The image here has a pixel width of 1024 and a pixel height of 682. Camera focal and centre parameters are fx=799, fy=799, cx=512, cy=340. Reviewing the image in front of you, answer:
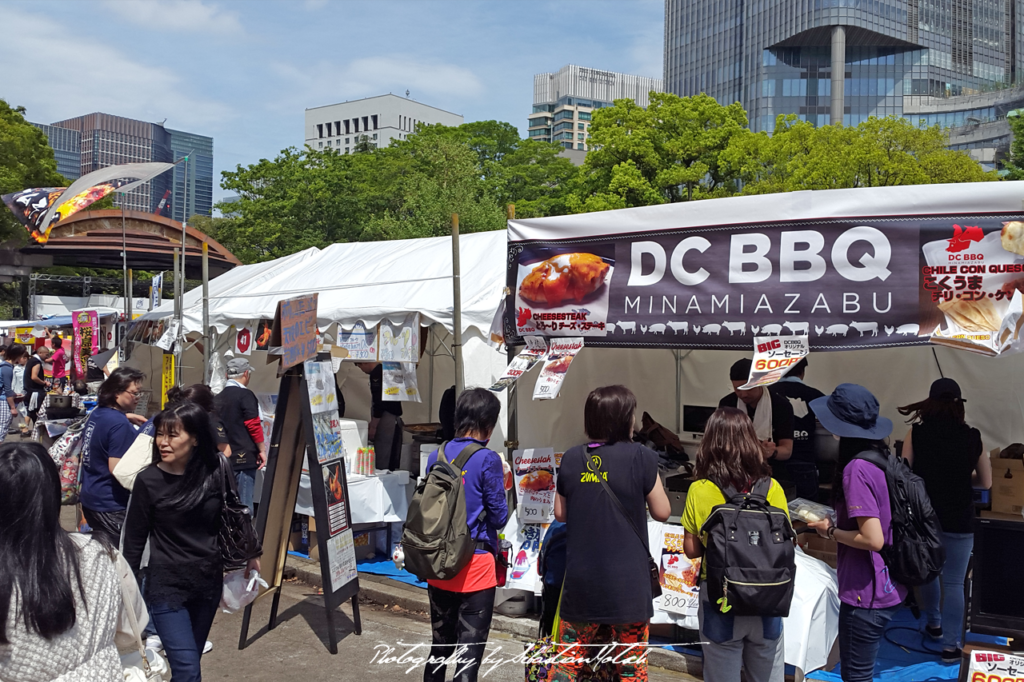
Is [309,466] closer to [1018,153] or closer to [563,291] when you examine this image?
[563,291]

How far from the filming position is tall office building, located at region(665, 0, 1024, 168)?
81500 millimetres

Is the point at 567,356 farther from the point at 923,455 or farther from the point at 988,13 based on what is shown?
the point at 988,13

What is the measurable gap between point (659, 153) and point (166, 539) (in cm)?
3157

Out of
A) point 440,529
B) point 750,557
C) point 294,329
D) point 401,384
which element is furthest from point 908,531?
point 401,384

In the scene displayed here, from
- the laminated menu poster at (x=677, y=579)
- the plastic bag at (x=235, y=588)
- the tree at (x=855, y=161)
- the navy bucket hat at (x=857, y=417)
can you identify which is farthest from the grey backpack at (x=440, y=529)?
the tree at (x=855, y=161)

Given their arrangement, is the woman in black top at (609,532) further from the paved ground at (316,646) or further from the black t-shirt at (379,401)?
the black t-shirt at (379,401)

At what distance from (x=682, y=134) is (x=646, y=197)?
3467 millimetres

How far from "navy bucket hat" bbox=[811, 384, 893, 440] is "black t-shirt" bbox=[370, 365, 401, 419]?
5568mm

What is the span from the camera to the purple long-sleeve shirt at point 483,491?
4.05 m

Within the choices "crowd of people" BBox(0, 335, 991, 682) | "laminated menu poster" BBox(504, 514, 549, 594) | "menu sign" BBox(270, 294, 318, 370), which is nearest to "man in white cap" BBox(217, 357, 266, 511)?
"menu sign" BBox(270, 294, 318, 370)

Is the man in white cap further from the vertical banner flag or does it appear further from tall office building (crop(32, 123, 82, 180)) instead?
tall office building (crop(32, 123, 82, 180))

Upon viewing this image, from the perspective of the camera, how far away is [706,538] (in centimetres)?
348

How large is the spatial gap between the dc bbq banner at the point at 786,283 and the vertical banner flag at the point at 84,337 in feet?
40.4

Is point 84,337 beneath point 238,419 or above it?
above
